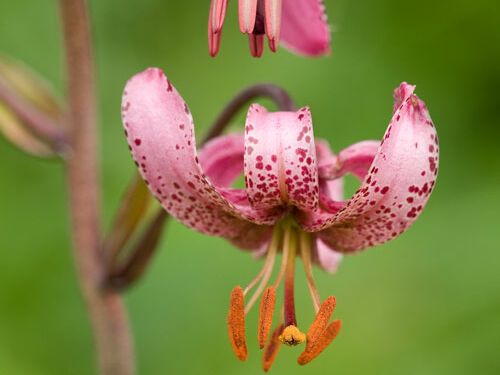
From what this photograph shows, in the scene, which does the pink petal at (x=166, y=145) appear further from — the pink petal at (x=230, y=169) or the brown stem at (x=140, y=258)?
the brown stem at (x=140, y=258)

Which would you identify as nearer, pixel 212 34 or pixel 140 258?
pixel 212 34

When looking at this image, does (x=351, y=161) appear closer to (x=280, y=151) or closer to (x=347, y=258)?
(x=280, y=151)

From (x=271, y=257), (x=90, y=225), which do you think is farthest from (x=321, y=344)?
(x=90, y=225)

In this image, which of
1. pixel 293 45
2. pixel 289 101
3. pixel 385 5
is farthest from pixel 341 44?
pixel 289 101

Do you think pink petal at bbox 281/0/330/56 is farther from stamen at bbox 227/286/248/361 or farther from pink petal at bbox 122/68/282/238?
stamen at bbox 227/286/248/361

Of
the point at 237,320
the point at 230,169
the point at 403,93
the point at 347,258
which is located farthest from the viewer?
the point at 347,258

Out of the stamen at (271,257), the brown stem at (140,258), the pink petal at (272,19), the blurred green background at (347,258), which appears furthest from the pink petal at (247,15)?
the blurred green background at (347,258)
